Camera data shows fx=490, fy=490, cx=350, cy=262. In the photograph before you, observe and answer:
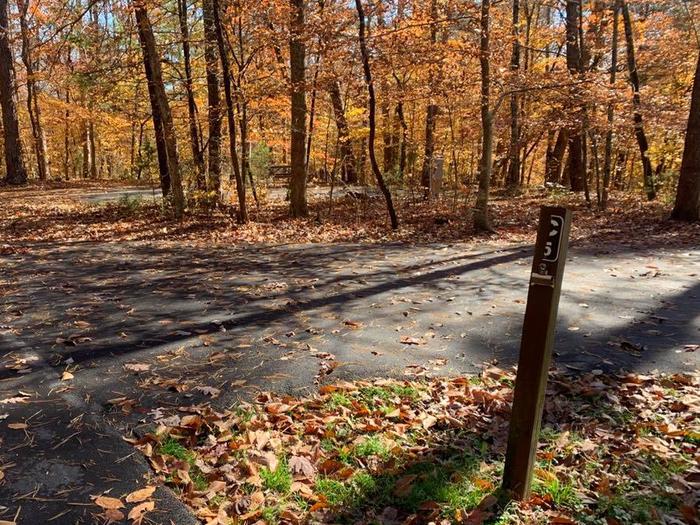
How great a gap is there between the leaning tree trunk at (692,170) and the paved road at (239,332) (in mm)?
3384

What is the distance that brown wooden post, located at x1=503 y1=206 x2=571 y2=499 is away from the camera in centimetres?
221

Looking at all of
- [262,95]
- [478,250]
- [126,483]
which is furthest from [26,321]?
[262,95]

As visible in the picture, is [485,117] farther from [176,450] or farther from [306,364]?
[176,450]

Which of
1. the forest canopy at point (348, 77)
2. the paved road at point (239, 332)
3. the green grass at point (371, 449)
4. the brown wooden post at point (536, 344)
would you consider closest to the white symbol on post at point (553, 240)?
the brown wooden post at point (536, 344)

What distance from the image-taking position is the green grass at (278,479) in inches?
106

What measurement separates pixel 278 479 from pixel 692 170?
11.7m

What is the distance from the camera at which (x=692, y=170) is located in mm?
10734

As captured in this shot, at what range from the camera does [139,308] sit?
18.5ft

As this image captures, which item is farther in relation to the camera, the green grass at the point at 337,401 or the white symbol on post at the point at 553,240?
the green grass at the point at 337,401

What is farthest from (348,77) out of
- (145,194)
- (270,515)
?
(270,515)

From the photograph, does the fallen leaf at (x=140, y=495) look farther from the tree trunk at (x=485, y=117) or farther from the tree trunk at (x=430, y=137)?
the tree trunk at (x=430, y=137)

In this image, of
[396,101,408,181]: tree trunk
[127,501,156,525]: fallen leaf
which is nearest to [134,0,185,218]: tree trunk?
[396,101,408,181]: tree trunk

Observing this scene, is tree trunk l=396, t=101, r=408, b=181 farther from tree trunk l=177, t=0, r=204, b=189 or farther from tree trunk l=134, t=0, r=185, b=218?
tree trunk l=134, t=0, r=185, b=218

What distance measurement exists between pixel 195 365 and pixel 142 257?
5.28 metres
